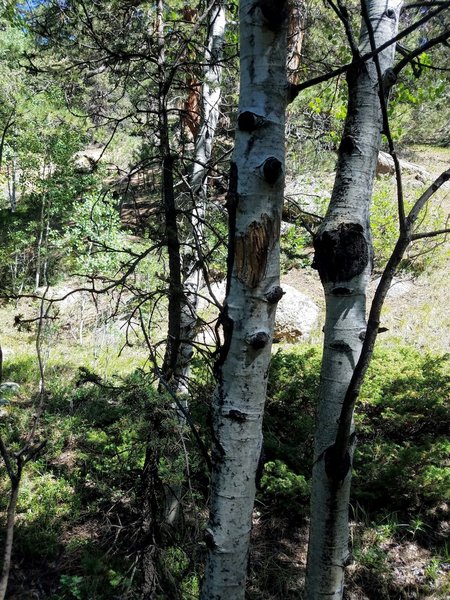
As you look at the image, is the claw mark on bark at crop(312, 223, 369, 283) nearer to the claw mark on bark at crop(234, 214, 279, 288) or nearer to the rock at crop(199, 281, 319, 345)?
the claw mark on bark at crop(234, 214, 279, 288)

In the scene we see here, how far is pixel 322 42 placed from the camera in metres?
7.34

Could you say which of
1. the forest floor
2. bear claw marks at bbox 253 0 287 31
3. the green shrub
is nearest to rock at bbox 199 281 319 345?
the green shrub

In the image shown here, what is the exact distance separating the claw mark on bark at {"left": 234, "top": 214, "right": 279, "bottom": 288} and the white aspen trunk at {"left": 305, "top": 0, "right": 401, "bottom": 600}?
53 cm

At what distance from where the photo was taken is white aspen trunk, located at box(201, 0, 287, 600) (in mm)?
1228

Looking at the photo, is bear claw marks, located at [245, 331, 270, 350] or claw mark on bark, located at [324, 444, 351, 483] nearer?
bear claw marks, located at [245, 331, 270, 350]

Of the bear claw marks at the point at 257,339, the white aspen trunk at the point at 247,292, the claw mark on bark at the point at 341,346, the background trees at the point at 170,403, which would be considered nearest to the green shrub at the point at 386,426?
the background trees at the point at 170,403

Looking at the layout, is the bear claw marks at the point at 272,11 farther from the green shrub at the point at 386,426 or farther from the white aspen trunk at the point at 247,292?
the green shrub at the point at 386,426

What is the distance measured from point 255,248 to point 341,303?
0.63m

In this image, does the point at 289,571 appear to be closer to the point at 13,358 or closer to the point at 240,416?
the point at 240,416

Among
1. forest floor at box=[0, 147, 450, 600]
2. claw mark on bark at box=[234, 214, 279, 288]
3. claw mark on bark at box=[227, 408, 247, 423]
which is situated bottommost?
forest floor at box=[0, 147, 450, 600]

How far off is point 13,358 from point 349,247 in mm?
7682

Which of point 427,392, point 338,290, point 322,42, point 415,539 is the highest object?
point 322,42

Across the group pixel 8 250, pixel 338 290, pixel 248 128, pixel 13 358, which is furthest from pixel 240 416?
pixel 8 250

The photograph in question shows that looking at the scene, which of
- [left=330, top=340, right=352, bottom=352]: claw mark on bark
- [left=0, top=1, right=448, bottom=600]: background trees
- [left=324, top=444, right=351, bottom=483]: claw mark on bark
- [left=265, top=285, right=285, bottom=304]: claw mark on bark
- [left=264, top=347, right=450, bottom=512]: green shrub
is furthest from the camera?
[left=264, top=347, right=450, bottom=512]: green shrub
